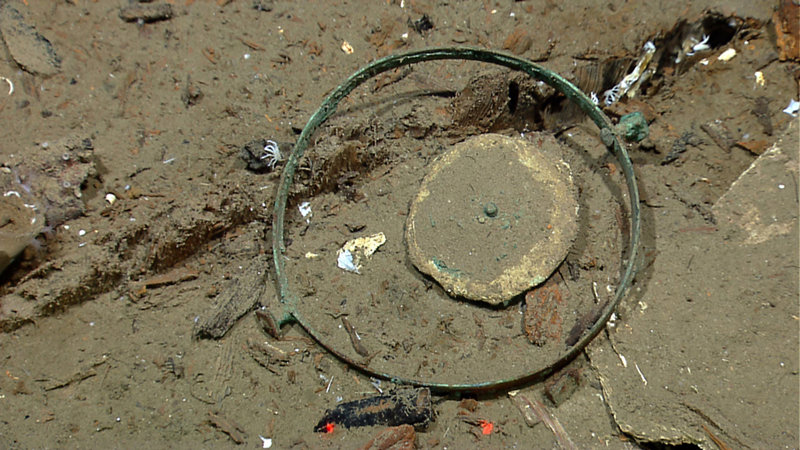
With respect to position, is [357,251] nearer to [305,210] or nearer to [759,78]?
[305,210]

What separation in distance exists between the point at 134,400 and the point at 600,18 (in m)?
3.09

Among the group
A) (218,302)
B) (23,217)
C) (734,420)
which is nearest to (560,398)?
(734,420)

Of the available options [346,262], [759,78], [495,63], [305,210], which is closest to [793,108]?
[759,78]

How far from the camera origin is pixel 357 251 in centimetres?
291

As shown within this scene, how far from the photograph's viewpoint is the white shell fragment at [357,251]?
9.41 feet

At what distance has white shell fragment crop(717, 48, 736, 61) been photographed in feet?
10.6

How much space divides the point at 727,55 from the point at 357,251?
2.36 m

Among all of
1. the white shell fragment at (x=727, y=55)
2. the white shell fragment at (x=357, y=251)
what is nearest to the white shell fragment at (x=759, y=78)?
the white shell fragment at (x=727, y=55)

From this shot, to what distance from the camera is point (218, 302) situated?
8.90 feet

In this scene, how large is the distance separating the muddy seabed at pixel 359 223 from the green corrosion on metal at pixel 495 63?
0.32ft

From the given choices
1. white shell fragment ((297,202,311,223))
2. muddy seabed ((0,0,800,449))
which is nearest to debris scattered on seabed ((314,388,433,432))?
muddy seabed ((0,0,800,449))

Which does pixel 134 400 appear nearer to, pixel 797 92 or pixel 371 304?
pixel 371 304

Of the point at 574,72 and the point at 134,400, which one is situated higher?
the point at 574,72

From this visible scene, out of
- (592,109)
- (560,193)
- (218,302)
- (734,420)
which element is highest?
(592,109)
